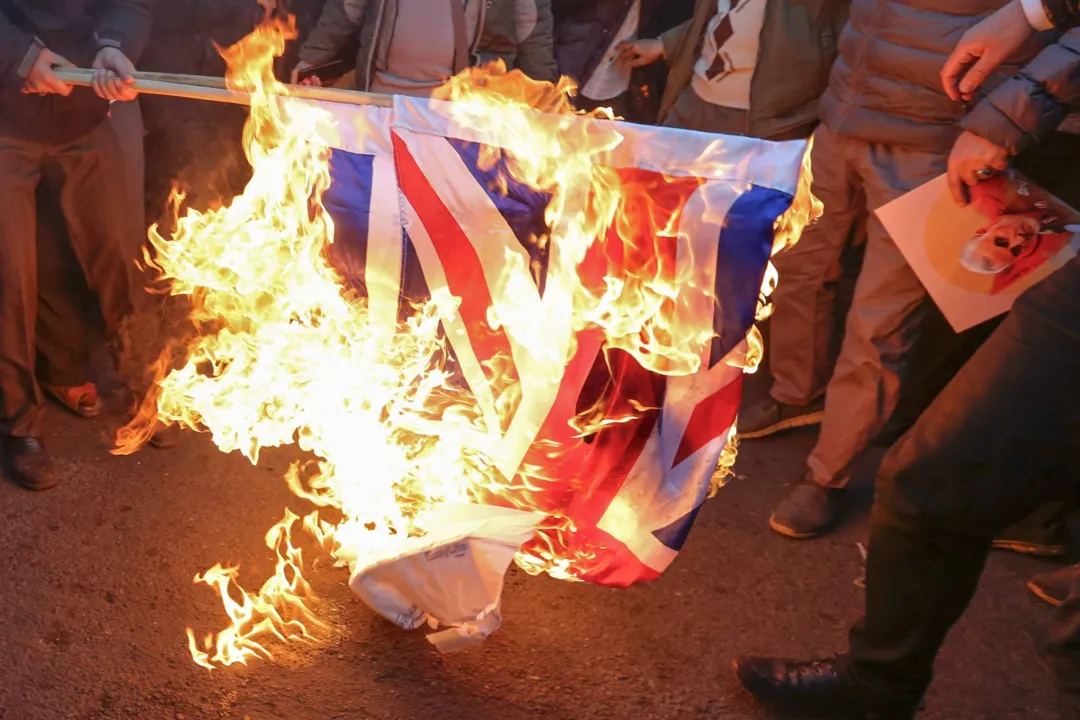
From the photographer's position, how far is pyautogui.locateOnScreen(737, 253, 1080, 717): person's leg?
6.66ft

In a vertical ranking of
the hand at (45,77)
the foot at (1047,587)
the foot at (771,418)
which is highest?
the hand at (45,77)

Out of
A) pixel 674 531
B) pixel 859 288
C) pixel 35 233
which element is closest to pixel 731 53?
pixel 859 288

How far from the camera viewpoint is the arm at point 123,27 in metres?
3.59

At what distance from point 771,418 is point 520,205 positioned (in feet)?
7.02

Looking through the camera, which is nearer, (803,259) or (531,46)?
(803,259)

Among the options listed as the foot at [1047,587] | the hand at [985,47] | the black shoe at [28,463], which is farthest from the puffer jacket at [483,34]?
the foot at [1047,587]

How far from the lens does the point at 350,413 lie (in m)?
2.84

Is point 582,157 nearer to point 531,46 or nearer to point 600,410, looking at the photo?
point 600,410

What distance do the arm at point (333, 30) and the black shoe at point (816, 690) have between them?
3.30 meters

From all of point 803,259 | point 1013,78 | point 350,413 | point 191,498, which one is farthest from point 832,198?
point 191,498

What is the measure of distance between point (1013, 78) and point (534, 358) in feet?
5.21

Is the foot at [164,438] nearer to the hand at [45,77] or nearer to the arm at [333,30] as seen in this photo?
the hand at [45,77]

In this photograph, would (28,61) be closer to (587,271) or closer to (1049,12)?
(587,271)

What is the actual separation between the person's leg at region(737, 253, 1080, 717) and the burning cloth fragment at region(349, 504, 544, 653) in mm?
962
